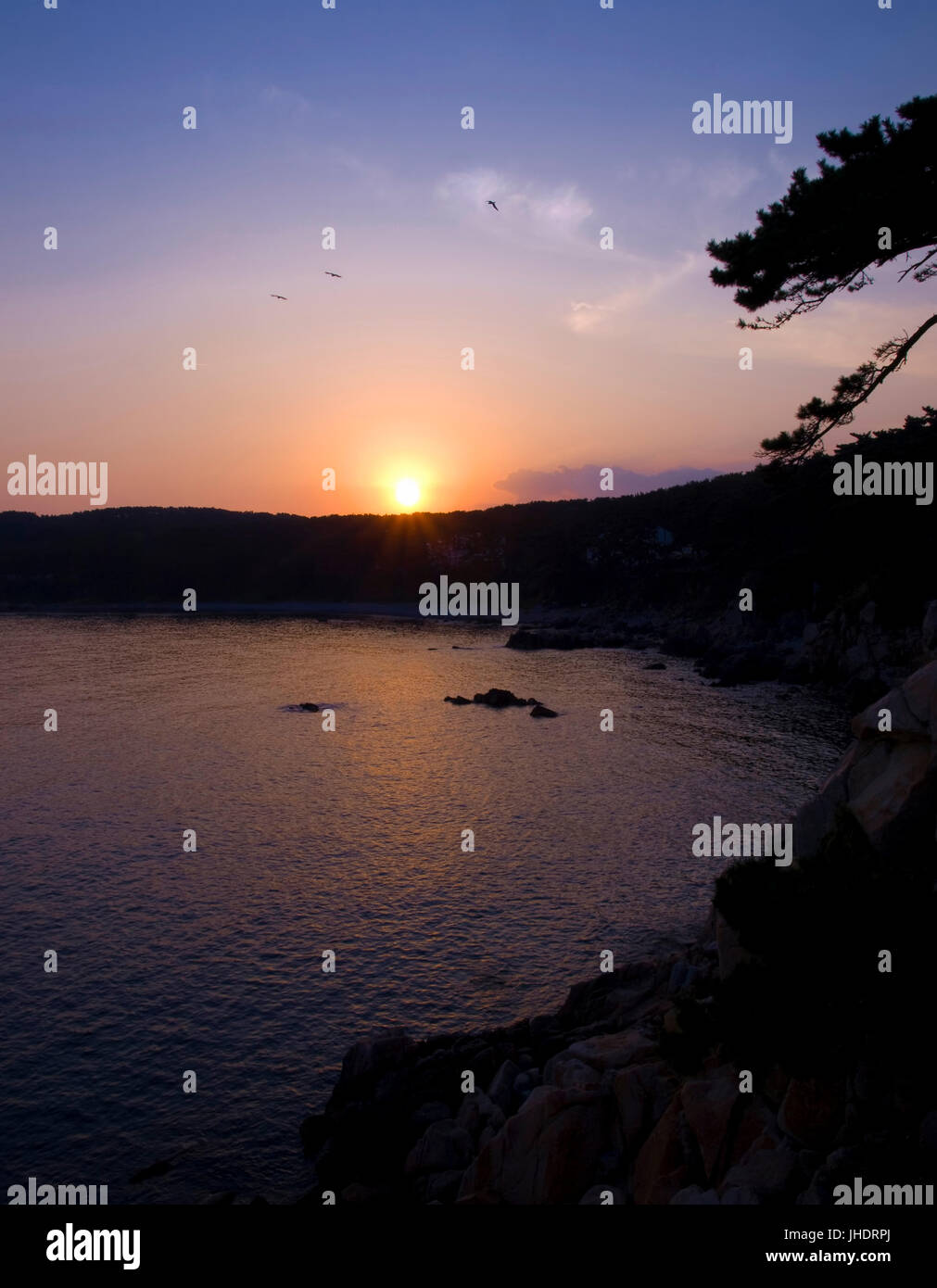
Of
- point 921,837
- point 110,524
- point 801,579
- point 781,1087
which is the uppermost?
point 110,524

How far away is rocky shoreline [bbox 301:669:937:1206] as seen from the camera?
8.24 metres

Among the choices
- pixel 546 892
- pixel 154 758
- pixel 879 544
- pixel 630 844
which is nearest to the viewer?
pixel 546 892

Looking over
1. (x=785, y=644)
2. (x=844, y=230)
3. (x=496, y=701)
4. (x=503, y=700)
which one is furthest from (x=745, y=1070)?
(x=785, y=644)

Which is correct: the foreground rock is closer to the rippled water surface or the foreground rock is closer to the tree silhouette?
the rippled water surface

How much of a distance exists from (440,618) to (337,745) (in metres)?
81.6

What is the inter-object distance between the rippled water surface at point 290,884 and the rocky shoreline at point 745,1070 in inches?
71.8

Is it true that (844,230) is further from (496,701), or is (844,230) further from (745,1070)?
(496,701)

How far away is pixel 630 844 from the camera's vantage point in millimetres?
26094

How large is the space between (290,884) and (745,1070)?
15.8 m

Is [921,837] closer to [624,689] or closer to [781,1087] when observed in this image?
[781,1087]

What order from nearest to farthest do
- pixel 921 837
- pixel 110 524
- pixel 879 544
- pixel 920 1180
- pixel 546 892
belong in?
pixel 920 1180, pixel 921 837, pixel 546 892, pixel 879 544, pixel 110 524

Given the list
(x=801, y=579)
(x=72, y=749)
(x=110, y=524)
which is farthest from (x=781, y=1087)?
(x=110, y=524)

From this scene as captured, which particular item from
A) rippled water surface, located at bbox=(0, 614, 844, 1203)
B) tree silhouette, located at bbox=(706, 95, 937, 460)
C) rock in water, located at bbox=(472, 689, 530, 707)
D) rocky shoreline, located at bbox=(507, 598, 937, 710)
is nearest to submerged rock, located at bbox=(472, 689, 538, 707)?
rock in water, located at bbox=(472, 689, 530, 707)

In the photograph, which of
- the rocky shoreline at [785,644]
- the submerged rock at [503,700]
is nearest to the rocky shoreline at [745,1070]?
the rocky shoreline at [785,644]
